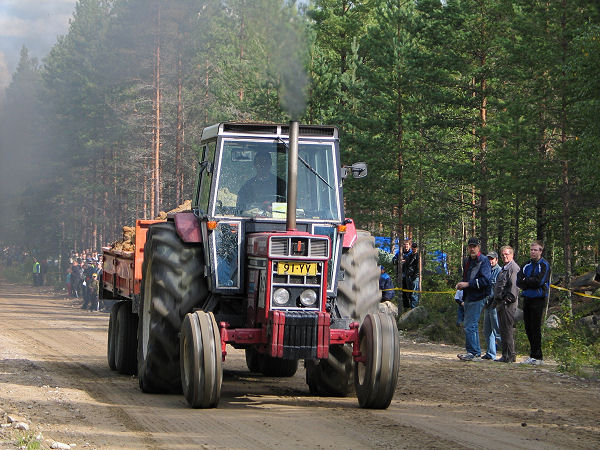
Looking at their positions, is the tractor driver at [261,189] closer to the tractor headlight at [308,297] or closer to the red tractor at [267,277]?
the red tractor at [267,277]

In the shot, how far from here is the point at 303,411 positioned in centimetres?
942

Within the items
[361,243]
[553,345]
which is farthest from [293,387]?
[553,345]

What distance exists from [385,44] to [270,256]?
19.9 m

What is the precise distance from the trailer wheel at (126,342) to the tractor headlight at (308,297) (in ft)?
13.9

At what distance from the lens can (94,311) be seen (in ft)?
104

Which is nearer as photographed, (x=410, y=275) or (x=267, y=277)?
(x=267, y=277)

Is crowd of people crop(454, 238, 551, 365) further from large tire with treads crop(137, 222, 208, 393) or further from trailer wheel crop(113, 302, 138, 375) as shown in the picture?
large tire with treads crop(137, 222, 208, 393)

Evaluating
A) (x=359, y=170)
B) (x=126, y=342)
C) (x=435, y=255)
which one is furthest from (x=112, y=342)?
(x=435, y=255)

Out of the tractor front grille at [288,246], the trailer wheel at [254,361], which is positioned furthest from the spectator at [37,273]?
the tractor front grille at [288,246]

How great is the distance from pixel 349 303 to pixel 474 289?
5457 mm

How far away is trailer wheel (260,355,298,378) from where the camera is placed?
12680 mm

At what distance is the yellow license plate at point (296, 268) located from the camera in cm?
930

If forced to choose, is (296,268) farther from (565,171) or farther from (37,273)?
(37,273)

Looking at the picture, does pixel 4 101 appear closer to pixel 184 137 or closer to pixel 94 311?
pixel 184 137
